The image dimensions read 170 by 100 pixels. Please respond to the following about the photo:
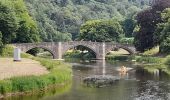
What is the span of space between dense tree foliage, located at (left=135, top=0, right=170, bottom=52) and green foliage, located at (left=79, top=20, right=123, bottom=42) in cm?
2839

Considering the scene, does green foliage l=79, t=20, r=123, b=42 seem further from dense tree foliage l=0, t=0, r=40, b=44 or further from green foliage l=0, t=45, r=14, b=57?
green foliage l=0, t=45, r=14, b=57

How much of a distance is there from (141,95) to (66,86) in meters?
9.84

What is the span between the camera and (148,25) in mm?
121750

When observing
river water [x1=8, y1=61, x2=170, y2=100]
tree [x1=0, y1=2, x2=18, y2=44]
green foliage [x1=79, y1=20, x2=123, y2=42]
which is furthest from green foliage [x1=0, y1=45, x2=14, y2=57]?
green foliage [x1=79, y1=20, x2=123, y2=42]

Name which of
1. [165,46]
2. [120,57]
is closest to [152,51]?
[120,57]

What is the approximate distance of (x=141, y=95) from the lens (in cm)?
5103

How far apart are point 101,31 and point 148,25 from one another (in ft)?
102

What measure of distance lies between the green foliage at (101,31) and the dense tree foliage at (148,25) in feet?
93.1

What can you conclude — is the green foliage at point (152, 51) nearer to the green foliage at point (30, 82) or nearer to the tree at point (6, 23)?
the tree at point (6, 23)

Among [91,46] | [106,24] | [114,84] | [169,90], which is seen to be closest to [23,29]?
[91,46]

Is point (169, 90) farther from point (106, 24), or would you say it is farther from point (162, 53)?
point (106, 24)

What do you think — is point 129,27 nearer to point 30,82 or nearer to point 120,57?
point 120,57

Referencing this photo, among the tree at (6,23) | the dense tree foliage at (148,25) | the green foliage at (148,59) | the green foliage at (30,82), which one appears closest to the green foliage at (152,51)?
the dense tree foliage at (148,25)

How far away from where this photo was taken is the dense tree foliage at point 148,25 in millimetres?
120625
